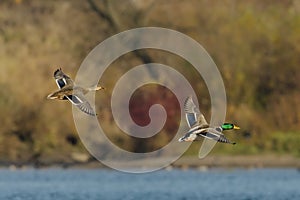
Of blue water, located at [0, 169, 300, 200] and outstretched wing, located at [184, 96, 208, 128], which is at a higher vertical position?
blue water, located at [0, 169, 300, 200]

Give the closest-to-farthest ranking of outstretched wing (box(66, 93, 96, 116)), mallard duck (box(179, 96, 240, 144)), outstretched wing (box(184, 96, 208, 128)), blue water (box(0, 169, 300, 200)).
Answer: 1. outstretched wing (box(66, 93, 96, 116))
2. mallard duck (box(179, 96, 240, 144))
3. outstretched wing (box(184, 96, 208, 128))
4. blue water (box(0, 169, 300, 200))

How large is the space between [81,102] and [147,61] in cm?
2462

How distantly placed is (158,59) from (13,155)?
5768mm

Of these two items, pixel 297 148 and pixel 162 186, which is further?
pixel 297 148

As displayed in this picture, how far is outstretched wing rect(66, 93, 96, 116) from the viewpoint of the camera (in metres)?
16.8

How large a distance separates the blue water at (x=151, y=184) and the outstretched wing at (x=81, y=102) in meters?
10.4

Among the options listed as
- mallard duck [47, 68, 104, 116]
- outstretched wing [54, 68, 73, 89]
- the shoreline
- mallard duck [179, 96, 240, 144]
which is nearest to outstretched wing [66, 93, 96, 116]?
mallard duck [47, 68, 104, 116]

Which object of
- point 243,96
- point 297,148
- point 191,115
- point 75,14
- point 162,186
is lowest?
point 191,115

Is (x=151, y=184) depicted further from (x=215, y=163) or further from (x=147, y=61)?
(x=147, y=61)

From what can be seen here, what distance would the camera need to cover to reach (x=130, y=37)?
4169cm

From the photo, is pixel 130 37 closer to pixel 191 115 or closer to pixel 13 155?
pixel 13 155

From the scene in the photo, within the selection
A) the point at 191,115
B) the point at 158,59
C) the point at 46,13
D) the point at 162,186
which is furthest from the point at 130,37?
the point at 191,115

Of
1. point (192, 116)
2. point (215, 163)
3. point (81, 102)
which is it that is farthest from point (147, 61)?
point (81, 102)

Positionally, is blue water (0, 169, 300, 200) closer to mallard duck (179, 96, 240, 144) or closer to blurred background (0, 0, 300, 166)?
blurred background (0, 0, 300, 166)
